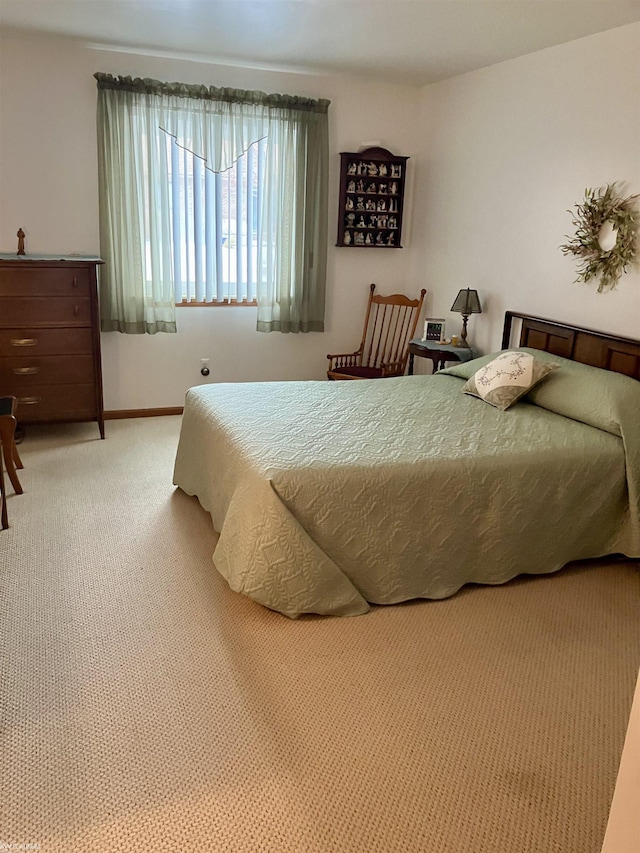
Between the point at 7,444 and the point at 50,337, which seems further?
the point at 50,337

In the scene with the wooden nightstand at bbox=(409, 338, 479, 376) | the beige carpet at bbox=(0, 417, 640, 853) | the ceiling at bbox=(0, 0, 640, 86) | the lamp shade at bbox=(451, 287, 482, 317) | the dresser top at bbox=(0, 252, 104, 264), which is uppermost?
the ceiling at bbox=(0, 0, 640, 86)

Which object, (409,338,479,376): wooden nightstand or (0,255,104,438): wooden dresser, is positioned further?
(409,338,479,376): wooden nightstand

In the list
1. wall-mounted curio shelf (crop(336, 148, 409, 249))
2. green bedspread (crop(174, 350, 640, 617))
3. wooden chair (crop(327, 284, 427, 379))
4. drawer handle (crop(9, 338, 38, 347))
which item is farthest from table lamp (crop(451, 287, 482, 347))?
drawer handle (crop(9, 338, 38, 347))

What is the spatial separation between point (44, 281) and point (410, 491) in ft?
9.06

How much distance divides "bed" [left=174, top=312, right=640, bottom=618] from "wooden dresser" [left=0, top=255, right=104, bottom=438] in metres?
1.26

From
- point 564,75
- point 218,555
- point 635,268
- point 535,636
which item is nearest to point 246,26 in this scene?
point 564,75

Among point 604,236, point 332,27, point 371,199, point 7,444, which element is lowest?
point 7,444

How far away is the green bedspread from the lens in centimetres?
255

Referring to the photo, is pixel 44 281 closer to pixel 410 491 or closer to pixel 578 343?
pixel 410 491

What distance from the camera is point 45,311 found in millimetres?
4191

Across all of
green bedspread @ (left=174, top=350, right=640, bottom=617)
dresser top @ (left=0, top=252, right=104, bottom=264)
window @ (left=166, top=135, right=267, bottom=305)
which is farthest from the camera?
window @ (left=166, top=135, right=267, bottom=305)

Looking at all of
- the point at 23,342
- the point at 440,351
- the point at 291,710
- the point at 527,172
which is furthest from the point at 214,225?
the point at 291,710

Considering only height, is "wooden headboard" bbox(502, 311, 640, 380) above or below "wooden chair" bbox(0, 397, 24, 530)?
above

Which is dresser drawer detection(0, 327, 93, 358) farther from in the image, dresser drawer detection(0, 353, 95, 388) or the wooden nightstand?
the wooden nightstand
